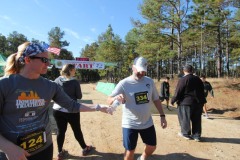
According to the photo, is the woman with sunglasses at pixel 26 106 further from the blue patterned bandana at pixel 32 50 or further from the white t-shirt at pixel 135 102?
the white t-shirt at pixel 135 102

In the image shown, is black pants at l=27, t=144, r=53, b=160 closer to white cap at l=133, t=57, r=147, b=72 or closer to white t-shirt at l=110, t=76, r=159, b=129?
white t-shirt at l=110, t=76, r=159, b=129

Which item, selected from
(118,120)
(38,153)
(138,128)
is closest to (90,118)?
(118,120)

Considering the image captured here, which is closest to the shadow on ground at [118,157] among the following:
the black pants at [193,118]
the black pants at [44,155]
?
the black pants at [193,118]

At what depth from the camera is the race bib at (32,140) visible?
7.46 ft

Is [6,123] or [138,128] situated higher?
[6,123]

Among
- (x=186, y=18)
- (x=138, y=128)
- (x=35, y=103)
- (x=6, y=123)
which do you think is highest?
(x=186, y=18)

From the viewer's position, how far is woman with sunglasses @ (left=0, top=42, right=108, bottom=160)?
225 cm

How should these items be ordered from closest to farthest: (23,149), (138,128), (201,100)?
1. (23,149)
2. (138,128)
3. (201,100)

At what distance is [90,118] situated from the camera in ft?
34.2

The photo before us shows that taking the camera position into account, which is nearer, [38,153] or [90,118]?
[38,153]

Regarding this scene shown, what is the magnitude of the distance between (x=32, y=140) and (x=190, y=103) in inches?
218

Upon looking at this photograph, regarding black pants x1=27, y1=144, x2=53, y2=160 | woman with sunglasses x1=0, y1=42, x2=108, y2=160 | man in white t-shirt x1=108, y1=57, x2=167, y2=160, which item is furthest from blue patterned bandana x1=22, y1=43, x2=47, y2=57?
man in white t-shirt x1=108, y1=57, x2=167, y2=160

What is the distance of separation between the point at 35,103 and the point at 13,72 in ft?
1.26

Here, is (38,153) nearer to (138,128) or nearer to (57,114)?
(138,128)
